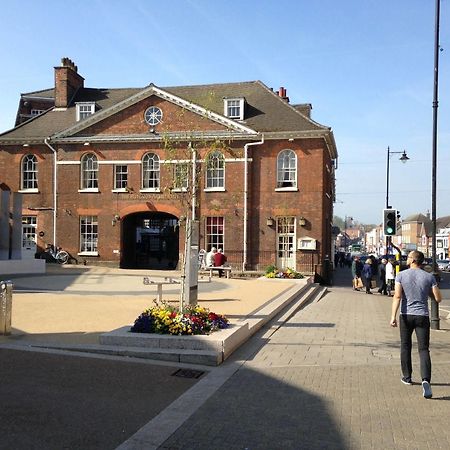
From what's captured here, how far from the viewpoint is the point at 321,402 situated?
5.95m

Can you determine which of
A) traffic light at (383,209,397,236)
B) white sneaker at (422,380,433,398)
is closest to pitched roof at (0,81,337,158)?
traffic light at (383,209,397,236)

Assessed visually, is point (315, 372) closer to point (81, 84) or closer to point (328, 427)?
point (328, 427)

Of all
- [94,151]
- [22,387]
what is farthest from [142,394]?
[94,151]

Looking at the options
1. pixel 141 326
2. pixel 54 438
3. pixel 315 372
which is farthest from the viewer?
pixel 141 326

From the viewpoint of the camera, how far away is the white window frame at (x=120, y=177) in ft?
96.8

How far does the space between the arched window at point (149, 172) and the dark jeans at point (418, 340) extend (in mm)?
23517

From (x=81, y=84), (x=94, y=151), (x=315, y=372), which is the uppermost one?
(x=81, y=84)

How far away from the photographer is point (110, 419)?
16.9 feet

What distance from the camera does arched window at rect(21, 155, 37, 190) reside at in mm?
30828

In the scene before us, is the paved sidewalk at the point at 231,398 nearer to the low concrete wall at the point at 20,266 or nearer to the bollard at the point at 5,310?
the bollard at the point at 5,310

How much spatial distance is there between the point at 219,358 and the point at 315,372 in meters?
1.41

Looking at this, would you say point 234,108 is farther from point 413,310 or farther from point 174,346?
point 413,310

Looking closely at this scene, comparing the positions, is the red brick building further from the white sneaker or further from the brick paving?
the white sneaker

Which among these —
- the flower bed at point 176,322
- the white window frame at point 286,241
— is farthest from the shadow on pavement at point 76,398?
the white window frame at point 286,241
